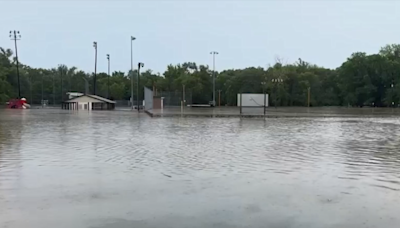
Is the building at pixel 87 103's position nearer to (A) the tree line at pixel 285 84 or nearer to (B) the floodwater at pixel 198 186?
(A) the tree line at pixel 285 84

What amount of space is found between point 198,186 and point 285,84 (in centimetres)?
7660

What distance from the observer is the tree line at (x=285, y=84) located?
77.4 metres

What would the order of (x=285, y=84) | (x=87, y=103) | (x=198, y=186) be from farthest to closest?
(x=285, y=84), (x=87, y=103), (x=198, y=186)

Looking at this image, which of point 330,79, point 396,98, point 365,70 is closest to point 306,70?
point 330,79

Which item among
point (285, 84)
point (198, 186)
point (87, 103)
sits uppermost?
point (285, 84)

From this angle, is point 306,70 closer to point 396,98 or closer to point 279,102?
point 279,102

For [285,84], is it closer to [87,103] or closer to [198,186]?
[87,103]

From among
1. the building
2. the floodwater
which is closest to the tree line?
the building

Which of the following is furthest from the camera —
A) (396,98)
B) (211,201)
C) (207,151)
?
(396,98)

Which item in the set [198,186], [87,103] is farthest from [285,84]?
[198,186]

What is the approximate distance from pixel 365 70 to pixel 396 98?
796 cm

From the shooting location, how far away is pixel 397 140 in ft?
44.0

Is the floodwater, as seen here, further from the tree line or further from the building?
the tree line

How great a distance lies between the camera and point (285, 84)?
8112 cm
